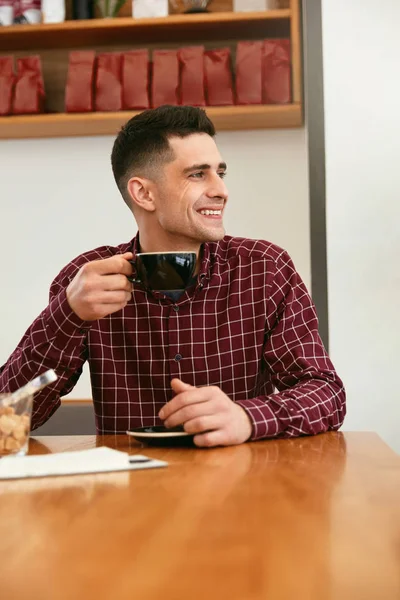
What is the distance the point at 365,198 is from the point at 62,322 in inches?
48.9

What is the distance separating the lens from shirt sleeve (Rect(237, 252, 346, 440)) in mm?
1371

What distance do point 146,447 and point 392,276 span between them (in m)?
1.36

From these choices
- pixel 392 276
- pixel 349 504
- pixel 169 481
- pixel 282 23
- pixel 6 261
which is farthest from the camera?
pixel 6 261

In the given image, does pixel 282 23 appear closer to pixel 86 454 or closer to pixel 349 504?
pixel 86 454

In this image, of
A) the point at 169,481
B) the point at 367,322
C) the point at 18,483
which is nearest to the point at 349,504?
the point at 169,481

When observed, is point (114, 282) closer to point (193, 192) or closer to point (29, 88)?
point (193, 192)

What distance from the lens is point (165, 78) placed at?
270 centimetres

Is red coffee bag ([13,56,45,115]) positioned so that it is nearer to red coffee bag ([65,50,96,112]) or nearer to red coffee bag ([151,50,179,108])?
red coffee bag ([65,50,96,112])

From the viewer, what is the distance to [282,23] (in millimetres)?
2699

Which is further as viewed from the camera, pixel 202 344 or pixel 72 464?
pixel 202 344

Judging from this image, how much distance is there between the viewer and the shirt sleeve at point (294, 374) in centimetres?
137

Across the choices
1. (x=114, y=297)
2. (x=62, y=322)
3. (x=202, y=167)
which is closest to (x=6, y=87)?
(x=202, y=167)

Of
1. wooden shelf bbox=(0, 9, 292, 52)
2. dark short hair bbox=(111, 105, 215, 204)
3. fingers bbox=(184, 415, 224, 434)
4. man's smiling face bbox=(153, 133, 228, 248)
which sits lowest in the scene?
fingers bbox=(184, 415, 224, 434)

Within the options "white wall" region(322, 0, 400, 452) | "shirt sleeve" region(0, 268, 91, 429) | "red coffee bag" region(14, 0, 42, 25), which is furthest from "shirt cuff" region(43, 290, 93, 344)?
"red coffee bag" region(14, 0, 42, 25)
